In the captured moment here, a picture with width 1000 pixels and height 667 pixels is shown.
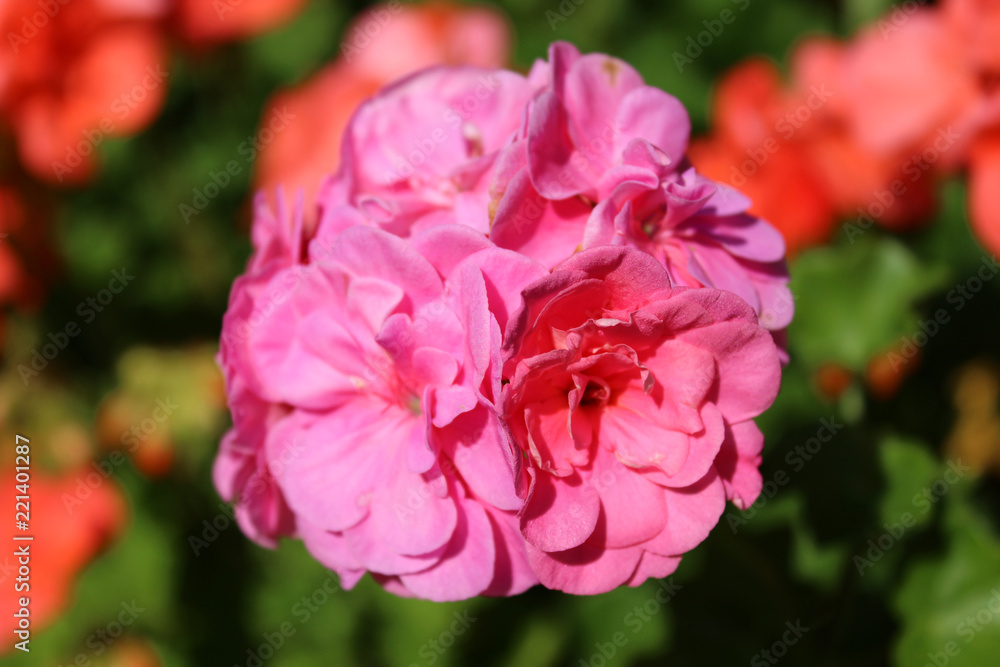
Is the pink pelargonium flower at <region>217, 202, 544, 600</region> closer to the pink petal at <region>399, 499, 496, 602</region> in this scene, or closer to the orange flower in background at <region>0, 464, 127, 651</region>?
the pink petal at <region>399, 499, 496, 602</region>

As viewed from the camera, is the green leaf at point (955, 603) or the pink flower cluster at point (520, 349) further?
the green leaf at point (955, 603)

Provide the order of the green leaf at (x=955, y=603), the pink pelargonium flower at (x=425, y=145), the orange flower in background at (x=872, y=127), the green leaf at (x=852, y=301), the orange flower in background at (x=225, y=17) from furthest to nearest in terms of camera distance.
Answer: the orange flower in background at (x=225, y=17) → the green leaf at (x=852, y=301) → the orange flower in background at (x=872, y=127) → the green leaf at (x=955, y=603) → the pink pelargonium flower at (x=425, y=145)

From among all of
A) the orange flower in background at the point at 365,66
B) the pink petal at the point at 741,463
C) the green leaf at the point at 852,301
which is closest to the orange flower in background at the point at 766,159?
the green leaf at the point at 852,301

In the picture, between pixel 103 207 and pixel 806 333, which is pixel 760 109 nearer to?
pixel 806 333

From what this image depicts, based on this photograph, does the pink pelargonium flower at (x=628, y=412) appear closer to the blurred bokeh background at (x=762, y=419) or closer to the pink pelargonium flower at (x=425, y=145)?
the pink pelargonium flower at (x=425, y=145)

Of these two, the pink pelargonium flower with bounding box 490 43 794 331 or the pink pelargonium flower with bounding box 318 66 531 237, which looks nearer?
the pink pelargonium flower with bounding box 490 43 794 331

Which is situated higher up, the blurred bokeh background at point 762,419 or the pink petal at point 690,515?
the pink petal at point 690,515

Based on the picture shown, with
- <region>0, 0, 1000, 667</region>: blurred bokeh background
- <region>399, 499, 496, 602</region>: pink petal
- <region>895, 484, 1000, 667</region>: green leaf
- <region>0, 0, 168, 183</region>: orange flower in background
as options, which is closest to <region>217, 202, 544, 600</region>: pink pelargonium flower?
<region>399, 499, 496, 602</region>: pink petal

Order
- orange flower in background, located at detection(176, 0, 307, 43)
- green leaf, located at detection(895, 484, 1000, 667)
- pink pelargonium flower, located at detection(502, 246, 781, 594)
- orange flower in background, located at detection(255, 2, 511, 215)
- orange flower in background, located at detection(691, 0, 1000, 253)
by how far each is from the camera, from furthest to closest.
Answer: orange flower in background, located at detection(176, 0, 307, 43)
orange flower in background, located at detection(255, 2, 511, 215)
orange flower in background, located at detection(691, 0, 1000, 253)
green leaf, located at detection(895, 484, 1000, 667)
pink pelargonium flower, located at detection(502, 246, 781, 594)
